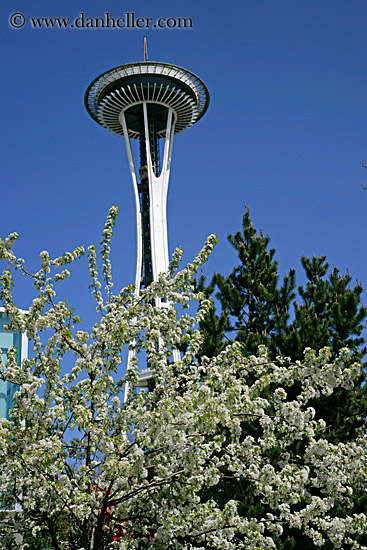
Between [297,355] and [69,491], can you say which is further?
[297,355]

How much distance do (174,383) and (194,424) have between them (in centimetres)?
76

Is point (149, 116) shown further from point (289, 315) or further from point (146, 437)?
point (146, 437)

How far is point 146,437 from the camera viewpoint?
6422 mm

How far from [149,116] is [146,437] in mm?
39099

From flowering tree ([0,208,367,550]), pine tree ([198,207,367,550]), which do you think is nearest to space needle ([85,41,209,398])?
pine tree ([198,207,367,550])

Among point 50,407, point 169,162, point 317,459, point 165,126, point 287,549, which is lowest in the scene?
point 287,549

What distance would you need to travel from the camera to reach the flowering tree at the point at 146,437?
642cm

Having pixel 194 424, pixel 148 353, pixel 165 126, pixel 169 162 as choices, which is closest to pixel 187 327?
pixel 148 353

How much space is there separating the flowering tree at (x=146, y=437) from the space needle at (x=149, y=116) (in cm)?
2936

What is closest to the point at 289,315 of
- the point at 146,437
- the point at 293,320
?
the point at 293,320

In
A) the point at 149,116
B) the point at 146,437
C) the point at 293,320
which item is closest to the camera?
the point at 146,437

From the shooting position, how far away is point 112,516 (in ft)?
23.2

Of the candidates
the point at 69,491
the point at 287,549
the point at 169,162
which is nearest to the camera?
the point at 69,491

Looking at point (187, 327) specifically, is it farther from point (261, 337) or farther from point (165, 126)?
point (165, 126)
